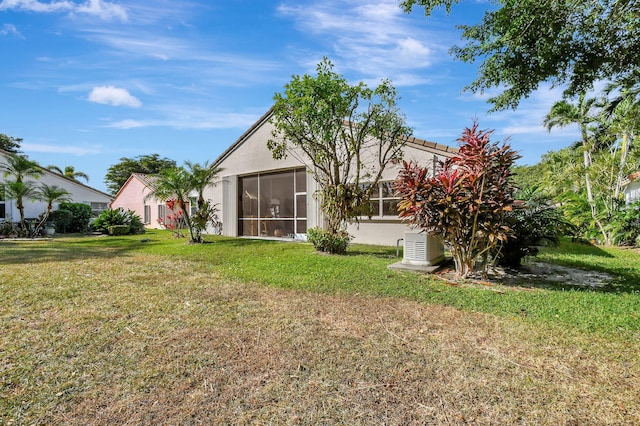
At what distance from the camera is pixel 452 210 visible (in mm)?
6117

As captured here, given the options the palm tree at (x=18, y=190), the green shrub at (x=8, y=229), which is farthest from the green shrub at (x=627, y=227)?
the green shrub at (x=8, y=229)

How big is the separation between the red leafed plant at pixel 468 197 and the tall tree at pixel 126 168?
4646cm

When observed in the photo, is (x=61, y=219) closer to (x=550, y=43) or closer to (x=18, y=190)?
(x=18, y=190)

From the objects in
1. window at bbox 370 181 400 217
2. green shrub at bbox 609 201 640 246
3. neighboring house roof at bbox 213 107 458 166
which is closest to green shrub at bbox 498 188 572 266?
neighboring house roof at bbox 213 107 458 166

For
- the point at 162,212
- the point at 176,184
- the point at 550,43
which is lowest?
the point at 162,212

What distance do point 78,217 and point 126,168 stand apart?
1064 inches

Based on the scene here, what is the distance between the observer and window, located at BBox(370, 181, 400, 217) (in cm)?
1238

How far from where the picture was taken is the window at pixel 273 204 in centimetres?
1492

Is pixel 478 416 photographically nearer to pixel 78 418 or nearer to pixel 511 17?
pixel 78 418

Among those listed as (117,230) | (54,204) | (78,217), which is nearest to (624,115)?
(117,230)

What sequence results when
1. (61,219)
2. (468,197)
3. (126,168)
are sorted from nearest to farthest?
(468,197) → (61,219) → (126,168)

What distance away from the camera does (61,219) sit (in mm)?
21812

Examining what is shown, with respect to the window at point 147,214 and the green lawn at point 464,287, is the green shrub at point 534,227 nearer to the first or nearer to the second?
the green lawn at point 464,287

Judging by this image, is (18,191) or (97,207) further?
(97,207)
